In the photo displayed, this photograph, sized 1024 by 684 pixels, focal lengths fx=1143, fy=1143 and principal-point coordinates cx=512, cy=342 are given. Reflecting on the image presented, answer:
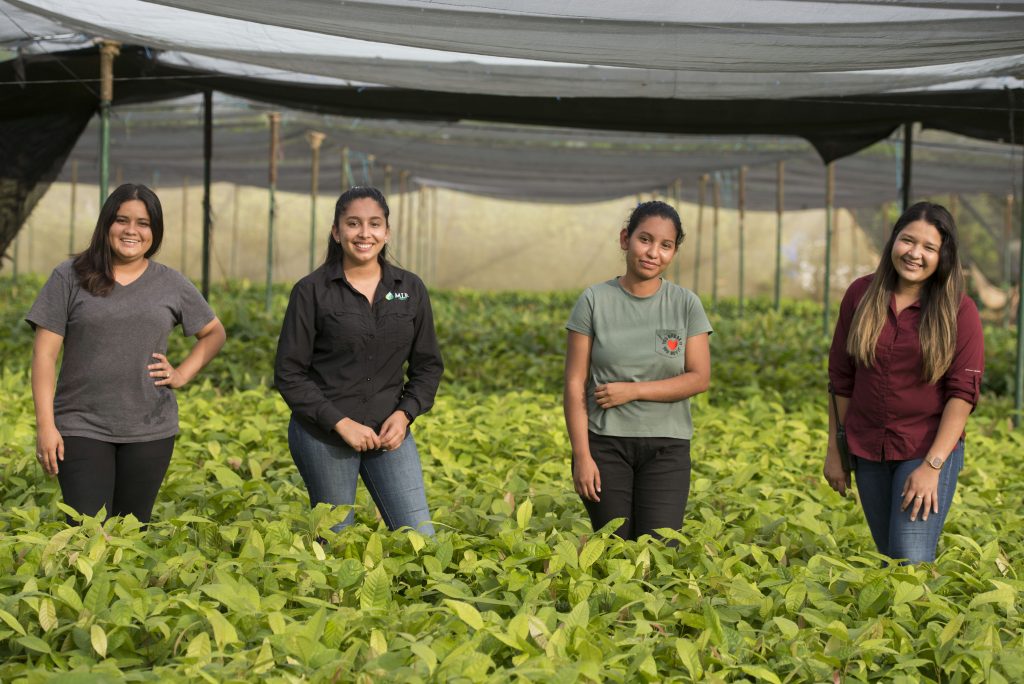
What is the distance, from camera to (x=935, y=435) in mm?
3465

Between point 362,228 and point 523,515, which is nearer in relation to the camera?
point 362,228

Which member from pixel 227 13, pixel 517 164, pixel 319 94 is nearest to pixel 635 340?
pixel 227 13

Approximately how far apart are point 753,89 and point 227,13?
380 cm

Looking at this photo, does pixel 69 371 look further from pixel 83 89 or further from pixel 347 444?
pixel 83 89

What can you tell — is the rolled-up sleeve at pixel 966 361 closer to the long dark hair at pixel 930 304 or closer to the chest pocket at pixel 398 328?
the long dark hair at pixel 930 304

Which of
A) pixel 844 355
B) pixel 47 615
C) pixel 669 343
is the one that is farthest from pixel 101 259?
pixel 844 355

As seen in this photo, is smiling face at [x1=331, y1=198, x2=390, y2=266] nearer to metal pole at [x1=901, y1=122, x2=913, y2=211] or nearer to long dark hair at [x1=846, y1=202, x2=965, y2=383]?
long dark hair at [x1=846, y1=202, x2=965, y2=383]

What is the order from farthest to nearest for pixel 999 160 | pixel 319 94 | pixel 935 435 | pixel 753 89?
1. pixel 999 160
2. pixel 319 94
3. pixel 753 89
4. pixel 935 435

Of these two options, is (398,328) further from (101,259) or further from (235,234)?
(235,234)

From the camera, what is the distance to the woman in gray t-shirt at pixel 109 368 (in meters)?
3.58

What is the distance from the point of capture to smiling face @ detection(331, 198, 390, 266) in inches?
140

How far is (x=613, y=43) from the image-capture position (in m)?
5.24

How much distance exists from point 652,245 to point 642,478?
75 cm

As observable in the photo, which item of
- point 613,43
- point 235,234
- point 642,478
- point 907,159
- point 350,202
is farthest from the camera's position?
point 235,234
